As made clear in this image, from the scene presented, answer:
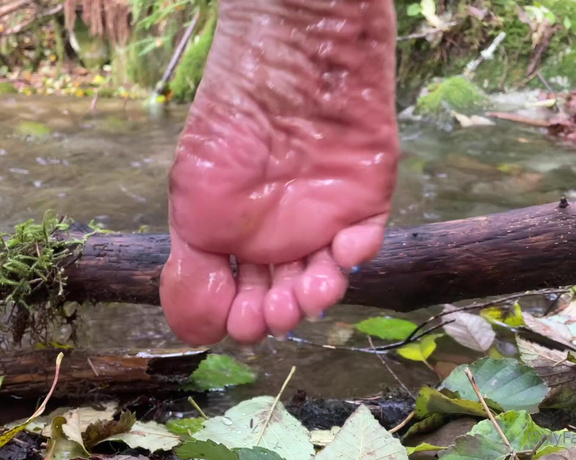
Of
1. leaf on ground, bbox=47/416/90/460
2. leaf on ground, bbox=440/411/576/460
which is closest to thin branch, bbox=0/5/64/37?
leaf on ground, bbox=47/416/90/460

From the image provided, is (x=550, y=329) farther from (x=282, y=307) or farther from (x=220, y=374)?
(x=282, y=307)

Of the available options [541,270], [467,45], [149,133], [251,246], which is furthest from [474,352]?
[467,45]

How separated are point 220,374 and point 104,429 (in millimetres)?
415

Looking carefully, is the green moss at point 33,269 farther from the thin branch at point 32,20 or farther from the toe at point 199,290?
the thin branch at point 32,20

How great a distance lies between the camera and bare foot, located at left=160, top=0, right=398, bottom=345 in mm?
705

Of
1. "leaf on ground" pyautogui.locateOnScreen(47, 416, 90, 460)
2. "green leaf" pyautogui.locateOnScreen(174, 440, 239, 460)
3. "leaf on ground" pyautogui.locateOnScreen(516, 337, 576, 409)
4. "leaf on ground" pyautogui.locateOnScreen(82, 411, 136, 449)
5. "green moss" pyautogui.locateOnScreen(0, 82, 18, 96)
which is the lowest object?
"green moss" pyautogui.locateOnScreen(0, 82, 18, 96)

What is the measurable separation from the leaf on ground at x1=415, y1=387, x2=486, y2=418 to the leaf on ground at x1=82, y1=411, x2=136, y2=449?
40cm

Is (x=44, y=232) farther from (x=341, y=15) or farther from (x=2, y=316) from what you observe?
(x=341, y=15)

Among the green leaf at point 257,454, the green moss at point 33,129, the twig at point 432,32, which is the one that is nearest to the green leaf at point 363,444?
the green leaf at point 257,454

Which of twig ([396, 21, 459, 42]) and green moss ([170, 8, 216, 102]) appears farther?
green moss ([170, 8, 216, 102])

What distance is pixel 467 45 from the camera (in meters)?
3.66

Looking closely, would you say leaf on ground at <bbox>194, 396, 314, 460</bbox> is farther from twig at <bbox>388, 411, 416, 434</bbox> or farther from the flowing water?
the flowing water

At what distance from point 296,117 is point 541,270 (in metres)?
0.47

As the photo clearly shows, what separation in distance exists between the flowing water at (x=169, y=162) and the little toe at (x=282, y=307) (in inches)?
22.9
